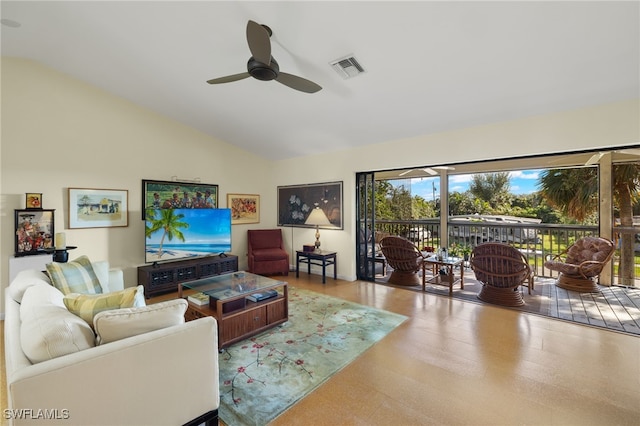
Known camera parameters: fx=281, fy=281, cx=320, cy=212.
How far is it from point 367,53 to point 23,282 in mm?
3592

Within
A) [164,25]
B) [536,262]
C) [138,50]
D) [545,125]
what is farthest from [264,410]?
[536,262]

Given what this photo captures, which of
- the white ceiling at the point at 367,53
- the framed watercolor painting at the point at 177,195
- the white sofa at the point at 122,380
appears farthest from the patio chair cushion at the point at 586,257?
the framed watercolor painting at the point at 177,195

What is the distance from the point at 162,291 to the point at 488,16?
5295mm

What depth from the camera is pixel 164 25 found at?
285cm

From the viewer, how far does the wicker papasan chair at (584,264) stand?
14.3 feet

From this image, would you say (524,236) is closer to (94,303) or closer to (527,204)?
(527,204)

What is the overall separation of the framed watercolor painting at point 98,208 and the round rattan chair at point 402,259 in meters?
4.35

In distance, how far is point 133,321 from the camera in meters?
1.51

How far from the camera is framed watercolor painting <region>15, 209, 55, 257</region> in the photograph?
362 centimetres

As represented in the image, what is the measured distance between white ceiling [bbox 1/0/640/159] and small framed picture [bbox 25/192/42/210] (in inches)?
69.4

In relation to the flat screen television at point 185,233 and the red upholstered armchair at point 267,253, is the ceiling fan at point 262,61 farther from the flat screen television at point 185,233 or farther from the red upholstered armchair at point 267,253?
the red upholstered armchair at point 267,253

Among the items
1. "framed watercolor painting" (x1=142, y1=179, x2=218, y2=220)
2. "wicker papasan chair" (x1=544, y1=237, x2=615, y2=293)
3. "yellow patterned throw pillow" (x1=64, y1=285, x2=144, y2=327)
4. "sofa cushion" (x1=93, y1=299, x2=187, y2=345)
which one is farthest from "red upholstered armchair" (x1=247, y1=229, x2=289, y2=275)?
"wicker papasan chair" (x1=544, y1=237, x2=615, y2=293)

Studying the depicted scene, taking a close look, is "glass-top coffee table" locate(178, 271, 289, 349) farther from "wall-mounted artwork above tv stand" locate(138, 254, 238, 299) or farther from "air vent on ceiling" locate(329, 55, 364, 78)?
"air vent on ceiling" locate(329, 55, 364, 78)

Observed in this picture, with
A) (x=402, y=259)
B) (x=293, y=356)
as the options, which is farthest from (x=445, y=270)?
(x=293, y=356)
